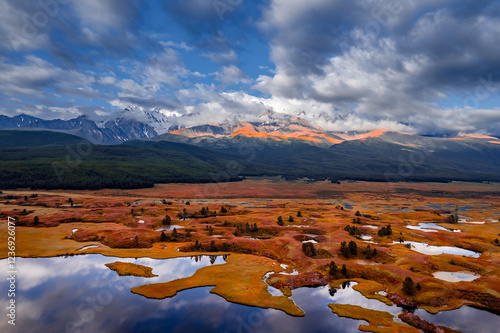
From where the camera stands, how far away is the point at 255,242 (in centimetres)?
7612

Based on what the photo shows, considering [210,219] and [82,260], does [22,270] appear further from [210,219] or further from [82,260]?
[210,219]

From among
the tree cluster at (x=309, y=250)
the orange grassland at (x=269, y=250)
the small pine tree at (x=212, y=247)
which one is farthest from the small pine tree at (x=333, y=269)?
the small pine tree at (x=212, y=247)

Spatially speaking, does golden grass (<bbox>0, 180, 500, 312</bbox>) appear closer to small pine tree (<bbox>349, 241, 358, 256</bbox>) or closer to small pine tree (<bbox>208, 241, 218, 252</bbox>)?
small pine tree (<bbox>349, 241, 358, 256</bbox>)

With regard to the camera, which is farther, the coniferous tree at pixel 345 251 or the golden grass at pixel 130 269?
the coniferous tree at pixel 345 251

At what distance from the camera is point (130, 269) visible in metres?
56.3

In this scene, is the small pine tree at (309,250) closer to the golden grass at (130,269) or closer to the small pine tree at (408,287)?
the small pine tree at (408,287)

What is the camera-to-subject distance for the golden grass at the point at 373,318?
36969 mm

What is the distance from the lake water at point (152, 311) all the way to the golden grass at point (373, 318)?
1.10 meters

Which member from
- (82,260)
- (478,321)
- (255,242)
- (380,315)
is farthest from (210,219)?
(478,321)

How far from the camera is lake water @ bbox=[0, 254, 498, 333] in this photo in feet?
122

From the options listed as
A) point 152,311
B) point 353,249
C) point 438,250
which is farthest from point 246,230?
point 438,250

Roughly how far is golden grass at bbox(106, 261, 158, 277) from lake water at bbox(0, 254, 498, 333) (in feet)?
5.51

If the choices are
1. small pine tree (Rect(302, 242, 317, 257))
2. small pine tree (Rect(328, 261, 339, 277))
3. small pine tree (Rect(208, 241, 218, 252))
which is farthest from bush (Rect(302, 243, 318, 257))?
small pine tree (Rect(208, 241, 218, 252))

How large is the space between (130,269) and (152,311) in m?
18.0
